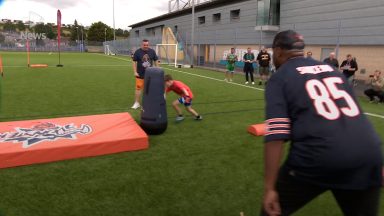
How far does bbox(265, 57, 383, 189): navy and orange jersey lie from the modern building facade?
14.7 metres

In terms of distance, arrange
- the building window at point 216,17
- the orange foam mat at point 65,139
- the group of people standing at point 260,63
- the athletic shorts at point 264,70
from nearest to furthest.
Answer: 1. the orange foam mat at point 65,139
2. the group of people standing at point 260,63
3. the athletic shorts at point 264,70
4. the building window at point 216,17

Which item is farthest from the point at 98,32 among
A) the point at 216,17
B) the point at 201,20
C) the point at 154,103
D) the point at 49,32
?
the point at 154,103

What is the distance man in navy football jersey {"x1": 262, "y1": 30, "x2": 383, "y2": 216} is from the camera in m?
1.83

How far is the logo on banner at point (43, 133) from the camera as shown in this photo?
501 centimetres

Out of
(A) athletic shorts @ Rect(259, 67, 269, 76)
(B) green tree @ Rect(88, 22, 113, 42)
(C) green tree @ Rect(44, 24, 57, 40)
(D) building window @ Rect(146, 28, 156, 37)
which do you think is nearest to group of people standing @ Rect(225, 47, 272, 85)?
(A) athletic shorts @ Rect(259, 67, 269, 76)

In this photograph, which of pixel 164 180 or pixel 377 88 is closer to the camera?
pixel 164 180

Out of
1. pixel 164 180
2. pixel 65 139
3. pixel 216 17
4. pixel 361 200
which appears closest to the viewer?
pixel 361 200

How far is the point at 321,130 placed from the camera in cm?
183

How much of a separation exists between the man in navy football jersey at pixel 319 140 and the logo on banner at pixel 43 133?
4.08 metres

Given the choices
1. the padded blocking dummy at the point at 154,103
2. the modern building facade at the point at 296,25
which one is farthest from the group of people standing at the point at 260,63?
the padded blocking dummy at the point at 154,103

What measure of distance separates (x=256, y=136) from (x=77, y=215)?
13.3 ft

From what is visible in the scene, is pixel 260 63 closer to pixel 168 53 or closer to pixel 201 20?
pixel 168 53

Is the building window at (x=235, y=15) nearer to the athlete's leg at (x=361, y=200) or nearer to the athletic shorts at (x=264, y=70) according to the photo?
the athletic shorts at (x=264, y=70)

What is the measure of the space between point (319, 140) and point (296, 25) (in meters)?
24.6
